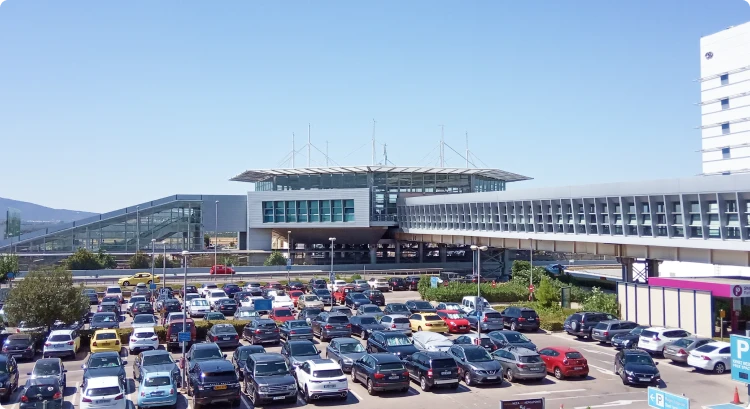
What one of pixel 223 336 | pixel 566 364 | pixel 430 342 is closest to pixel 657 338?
pixel 566 364

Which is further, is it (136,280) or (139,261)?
(139,261)

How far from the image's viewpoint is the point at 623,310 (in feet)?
131

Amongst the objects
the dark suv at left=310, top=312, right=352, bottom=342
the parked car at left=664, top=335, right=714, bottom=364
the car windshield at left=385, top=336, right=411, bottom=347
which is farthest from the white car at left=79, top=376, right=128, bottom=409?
the parked car at left=664, top=335, right=714, bottom=364

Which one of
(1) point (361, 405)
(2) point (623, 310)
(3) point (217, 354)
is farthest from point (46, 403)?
(2) point (623, 310)

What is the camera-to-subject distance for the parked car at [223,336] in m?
31.7

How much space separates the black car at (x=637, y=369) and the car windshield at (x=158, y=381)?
15.9 m

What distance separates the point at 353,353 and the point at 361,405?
4.88 meters

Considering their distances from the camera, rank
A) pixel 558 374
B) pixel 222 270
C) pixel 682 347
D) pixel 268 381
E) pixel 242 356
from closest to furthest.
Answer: pixel 268 381 → pixel 242 356 → pixel 558 374 → pixel 682 347 → pixel 222 270

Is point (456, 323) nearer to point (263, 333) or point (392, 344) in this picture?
point (392, 344)

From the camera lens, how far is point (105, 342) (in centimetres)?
3022

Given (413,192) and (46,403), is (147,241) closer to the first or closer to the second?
(413,192)

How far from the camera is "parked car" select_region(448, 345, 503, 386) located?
24.5 metres

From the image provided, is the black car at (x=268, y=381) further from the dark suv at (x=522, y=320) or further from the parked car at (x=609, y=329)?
the dark suv at (x=522, y=320)

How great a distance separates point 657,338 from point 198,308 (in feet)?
88.8
